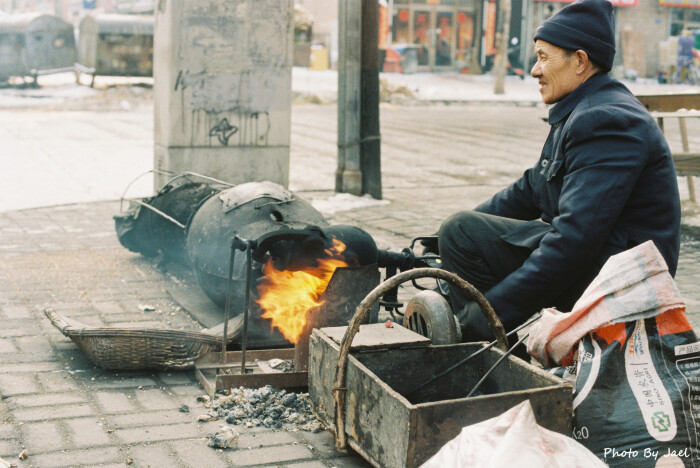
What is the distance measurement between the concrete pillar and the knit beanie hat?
14.9 feet

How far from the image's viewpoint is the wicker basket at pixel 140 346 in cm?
384

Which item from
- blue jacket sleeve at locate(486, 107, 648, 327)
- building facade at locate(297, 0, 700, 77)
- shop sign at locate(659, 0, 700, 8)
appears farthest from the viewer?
shop sign at locate(659, 0, 700, 8)

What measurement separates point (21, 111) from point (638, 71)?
88.2 feet

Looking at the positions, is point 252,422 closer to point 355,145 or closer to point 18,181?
point 355,145

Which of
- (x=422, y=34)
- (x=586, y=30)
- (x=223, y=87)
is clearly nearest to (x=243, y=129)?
(x=223, y=87)

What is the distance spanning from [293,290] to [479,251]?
3.41 feet

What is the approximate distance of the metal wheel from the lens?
3.35 meters

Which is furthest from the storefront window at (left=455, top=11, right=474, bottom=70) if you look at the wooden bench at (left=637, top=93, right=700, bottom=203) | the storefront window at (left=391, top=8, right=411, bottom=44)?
the wooden bench at (left=637, top=93, right=700, bottom=203)

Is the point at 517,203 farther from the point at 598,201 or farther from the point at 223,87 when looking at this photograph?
the point at 223,87

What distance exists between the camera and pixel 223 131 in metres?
7.56

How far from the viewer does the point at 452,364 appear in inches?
127

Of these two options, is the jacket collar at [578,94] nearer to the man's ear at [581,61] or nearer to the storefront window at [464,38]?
the man's ear at [581,61]

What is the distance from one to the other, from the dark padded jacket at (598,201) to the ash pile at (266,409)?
2.98 feet

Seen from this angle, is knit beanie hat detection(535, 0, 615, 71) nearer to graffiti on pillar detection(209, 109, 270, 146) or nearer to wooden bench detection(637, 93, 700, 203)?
wooden bench detection(637, 93, 700, 203)
